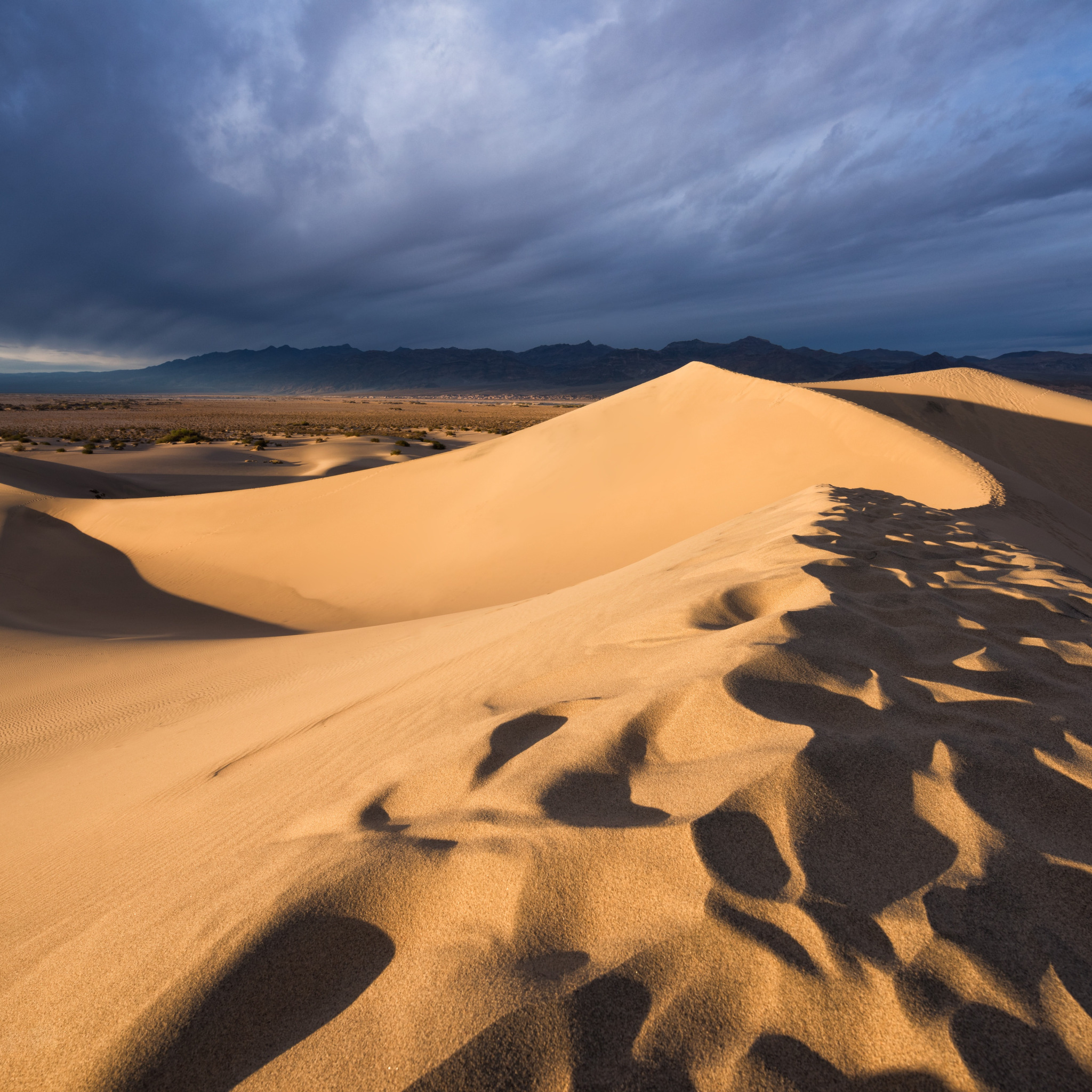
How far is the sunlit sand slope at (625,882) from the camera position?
93 cm

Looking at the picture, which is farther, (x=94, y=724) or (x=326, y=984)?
(x=94, y=724)

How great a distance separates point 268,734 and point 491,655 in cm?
103

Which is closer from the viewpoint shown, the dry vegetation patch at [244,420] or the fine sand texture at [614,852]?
the fine sand texture at [614,852]

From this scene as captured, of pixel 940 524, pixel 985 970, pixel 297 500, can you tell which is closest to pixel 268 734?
pixel 985 970

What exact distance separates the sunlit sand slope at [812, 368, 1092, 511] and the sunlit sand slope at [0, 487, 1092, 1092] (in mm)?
10402

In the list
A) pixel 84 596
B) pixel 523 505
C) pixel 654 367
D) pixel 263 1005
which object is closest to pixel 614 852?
pixel 263 1005

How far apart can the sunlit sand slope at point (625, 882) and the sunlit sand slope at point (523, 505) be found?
195 inches

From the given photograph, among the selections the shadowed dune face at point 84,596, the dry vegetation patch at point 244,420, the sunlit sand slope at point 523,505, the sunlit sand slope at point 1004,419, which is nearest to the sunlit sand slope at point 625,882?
the shadowed dune face at point 84,596

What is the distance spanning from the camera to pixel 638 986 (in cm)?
100

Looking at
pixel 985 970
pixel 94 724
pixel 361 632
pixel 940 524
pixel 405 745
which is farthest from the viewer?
pixel 361 632

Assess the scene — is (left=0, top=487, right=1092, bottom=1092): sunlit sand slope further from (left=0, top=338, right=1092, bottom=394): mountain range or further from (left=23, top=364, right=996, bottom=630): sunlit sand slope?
(left=0, top=338, right=1092, bottom=394): mountain range

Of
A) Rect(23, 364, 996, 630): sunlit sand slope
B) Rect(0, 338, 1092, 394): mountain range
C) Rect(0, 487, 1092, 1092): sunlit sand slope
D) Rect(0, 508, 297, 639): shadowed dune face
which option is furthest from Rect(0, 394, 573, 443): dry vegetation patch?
Rect(0, 338, 1092, 394): mountain range

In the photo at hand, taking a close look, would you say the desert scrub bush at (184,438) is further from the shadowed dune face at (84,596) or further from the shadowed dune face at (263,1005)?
the shadowed dune face at (263,1005)

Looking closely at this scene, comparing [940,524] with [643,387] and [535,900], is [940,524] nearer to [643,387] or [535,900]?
[535,900]
